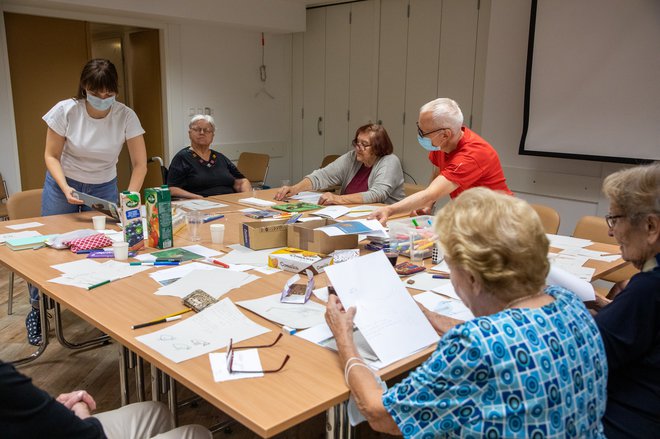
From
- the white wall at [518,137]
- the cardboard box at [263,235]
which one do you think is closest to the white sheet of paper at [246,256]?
the cardboard box at [263,235]

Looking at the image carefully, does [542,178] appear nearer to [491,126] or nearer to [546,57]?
[491,126]

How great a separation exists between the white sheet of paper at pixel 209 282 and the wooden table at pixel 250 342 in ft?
0.12

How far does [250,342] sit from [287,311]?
24 cm

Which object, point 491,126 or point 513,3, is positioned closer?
point 513,3

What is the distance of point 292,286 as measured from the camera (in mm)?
1973

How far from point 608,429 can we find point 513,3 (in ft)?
13.8

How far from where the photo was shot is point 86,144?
3145 mm

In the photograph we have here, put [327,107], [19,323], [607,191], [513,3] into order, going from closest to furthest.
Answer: [607,191]
[19,323]
[513,3]
[327,107]

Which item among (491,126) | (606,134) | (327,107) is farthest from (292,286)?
(327,107)

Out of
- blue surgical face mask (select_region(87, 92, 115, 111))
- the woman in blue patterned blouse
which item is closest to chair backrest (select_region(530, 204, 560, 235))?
the woman in blue patterned blouse

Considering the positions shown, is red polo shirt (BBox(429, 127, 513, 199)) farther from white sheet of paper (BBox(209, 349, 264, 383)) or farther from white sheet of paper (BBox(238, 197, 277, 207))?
white sheet of paper (BBox(209, 349, 264, 383))

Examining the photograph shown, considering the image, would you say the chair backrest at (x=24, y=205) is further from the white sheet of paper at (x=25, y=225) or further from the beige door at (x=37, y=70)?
the beige door at (x=37, y=70)

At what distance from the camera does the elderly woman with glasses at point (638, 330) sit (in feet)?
4.37

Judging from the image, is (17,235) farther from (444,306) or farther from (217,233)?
(444,306)
